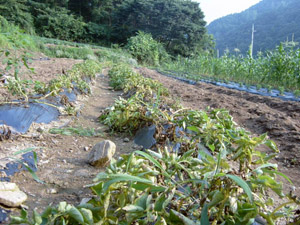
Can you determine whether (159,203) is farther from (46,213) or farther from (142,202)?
(46,213)

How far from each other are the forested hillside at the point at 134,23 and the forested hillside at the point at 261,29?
1096 cm

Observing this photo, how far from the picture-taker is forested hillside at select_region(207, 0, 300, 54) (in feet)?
Answer: 135

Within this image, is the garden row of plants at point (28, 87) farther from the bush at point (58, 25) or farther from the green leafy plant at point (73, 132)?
the bush at point (58, 25)

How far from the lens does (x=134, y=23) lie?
33.1 metres

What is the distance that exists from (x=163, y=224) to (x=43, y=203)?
908 mm

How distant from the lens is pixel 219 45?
53969 mm

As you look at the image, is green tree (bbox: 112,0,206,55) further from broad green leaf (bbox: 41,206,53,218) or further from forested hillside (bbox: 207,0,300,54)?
broad green leaf (bbox: 41,206,53,218)

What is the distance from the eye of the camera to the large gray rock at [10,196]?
1.21m

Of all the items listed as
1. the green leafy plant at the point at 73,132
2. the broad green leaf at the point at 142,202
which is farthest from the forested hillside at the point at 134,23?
the broad green leaf at the point at 142,202

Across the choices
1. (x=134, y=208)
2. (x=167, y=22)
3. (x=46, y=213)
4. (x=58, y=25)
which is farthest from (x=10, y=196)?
(x=167, y=22)

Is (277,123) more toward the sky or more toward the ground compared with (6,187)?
more toward the ground

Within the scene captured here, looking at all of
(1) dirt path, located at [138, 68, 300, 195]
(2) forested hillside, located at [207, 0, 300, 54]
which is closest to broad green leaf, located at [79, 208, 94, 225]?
(1) dirt path, located at [138, 68, 300, 195]

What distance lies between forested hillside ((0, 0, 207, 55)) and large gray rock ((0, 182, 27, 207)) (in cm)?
3064

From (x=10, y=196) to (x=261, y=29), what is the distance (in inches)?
2208
